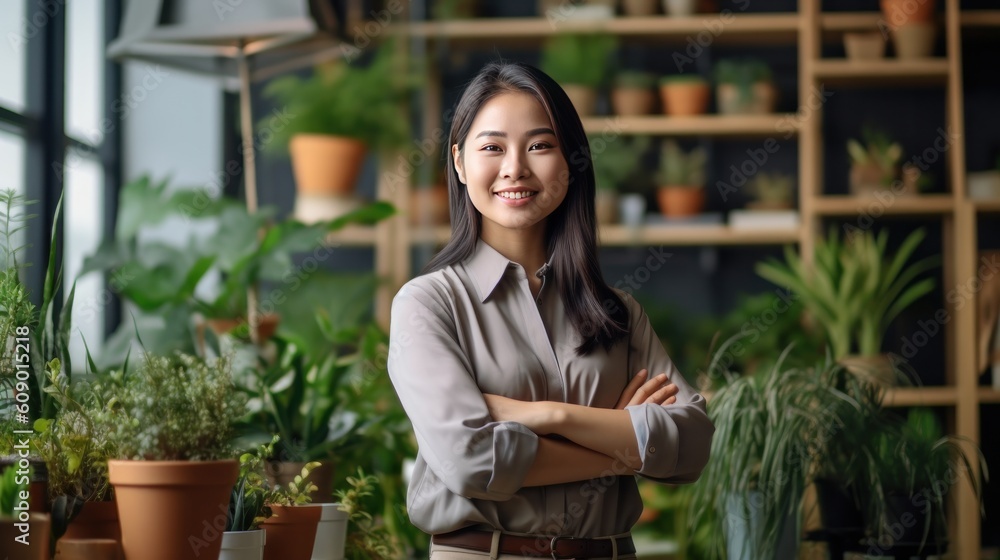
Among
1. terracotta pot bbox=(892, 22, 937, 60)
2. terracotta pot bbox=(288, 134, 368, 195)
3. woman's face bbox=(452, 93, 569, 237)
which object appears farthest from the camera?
terracotta pot bbox=(892, 22, 937, 60)

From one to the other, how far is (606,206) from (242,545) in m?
2.92

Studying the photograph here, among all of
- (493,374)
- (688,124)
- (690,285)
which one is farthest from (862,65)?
(493,374)

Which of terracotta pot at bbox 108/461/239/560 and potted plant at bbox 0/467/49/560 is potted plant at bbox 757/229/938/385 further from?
potted plant at bbox 0/467/49/560

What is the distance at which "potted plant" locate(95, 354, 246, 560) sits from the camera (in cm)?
114

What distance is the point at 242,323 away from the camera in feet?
9.22

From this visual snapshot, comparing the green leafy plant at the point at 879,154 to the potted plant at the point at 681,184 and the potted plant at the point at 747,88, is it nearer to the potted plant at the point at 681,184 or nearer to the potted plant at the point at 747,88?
the potted plant at the point at 747,88

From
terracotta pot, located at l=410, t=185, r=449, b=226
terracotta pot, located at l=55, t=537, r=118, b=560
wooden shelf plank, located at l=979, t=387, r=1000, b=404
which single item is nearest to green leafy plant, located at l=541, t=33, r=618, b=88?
terracotta pot, located at l=410, t=185, r=449, b=226

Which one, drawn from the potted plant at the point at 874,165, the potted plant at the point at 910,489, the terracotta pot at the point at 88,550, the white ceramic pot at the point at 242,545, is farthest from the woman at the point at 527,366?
the potted plant at the point at 874,165

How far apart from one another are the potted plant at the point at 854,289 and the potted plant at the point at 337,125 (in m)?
1.65

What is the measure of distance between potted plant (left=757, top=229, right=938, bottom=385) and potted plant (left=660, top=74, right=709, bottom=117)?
735 mm

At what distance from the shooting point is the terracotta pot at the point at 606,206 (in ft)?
13.3

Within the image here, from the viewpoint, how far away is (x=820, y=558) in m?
2.50

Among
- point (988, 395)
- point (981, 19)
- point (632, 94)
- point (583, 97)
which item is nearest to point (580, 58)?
point (583, 97)

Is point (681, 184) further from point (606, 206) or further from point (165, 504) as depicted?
point (165, 504)
